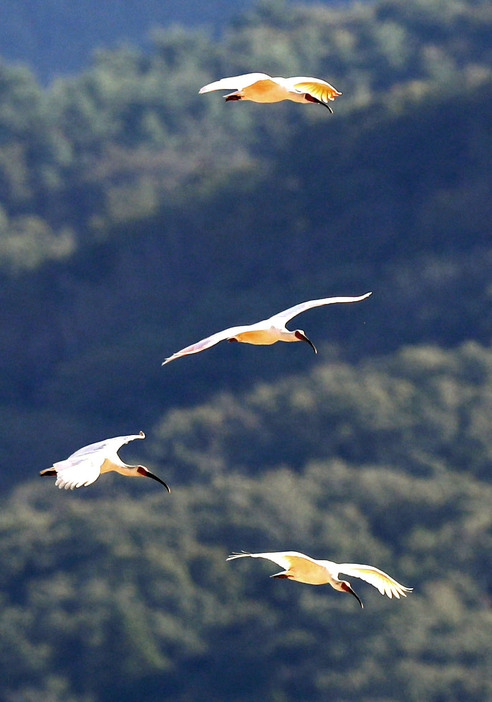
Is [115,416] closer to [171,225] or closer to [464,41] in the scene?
[171,225]

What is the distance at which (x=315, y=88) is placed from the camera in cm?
1903

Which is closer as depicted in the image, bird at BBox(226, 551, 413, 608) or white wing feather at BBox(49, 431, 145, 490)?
white wing feather at BBox(49, 431, 145, 490)

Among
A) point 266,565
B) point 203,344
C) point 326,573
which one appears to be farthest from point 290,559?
point 266,565

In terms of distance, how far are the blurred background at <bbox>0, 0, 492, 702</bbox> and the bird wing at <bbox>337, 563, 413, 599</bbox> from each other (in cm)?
3516

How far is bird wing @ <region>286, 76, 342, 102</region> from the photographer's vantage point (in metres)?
18.6

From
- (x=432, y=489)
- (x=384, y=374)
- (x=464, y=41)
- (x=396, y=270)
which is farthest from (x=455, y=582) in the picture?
(x=464, y=41)

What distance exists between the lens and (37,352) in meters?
87.6

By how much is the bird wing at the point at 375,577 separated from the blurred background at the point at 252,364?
35.2 m

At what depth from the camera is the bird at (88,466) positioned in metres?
15.4

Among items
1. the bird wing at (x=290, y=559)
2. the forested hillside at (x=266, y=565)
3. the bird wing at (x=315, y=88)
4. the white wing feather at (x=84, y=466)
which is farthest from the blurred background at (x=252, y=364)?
the white wing feather at (x=84, y=466)

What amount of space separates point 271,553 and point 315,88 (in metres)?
3.78

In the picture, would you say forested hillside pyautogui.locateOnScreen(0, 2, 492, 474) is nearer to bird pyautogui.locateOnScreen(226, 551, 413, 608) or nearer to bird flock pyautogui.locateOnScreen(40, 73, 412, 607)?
bird flock pyautogui.locateOnScreen(40, 73, 412, 607)

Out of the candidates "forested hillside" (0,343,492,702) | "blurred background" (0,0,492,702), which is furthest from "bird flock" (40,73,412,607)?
"blurred background" (0,0,492,702)

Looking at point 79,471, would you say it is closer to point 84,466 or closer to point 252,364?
point 84,466
